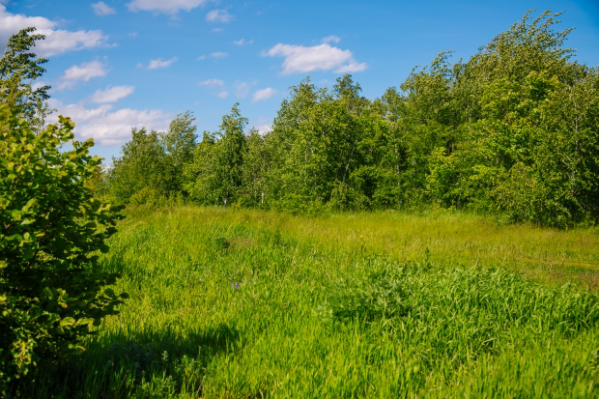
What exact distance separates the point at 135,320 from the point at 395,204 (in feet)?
53.1

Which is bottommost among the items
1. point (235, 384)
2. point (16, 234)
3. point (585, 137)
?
point (235, 384)

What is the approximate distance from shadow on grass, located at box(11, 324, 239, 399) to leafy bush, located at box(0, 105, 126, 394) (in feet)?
0.86

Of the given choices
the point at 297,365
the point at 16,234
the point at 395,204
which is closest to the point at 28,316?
the point at 16,234

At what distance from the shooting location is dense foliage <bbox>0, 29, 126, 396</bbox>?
7.12 feet

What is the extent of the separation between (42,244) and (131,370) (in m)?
1.15

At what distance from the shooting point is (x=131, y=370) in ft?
9.14

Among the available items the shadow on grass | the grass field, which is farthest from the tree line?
the shadow on grass

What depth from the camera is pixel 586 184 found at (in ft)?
40.3

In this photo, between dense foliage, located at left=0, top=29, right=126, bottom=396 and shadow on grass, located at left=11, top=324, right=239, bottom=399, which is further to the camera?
shadow on grass, located at left=11, top=324, right=239, bottom=399

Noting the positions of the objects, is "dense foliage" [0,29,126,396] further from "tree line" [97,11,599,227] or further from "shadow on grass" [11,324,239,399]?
"tree line" [97,11,599,227]

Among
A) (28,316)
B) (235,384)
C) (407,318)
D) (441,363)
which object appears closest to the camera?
(28,316)

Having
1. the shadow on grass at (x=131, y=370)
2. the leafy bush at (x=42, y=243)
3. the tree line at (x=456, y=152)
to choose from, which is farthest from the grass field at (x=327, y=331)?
the tree line at (x=456, y=152)

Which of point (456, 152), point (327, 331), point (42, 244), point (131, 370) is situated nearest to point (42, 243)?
point (42, 244)

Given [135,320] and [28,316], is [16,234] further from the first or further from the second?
[135,320]
